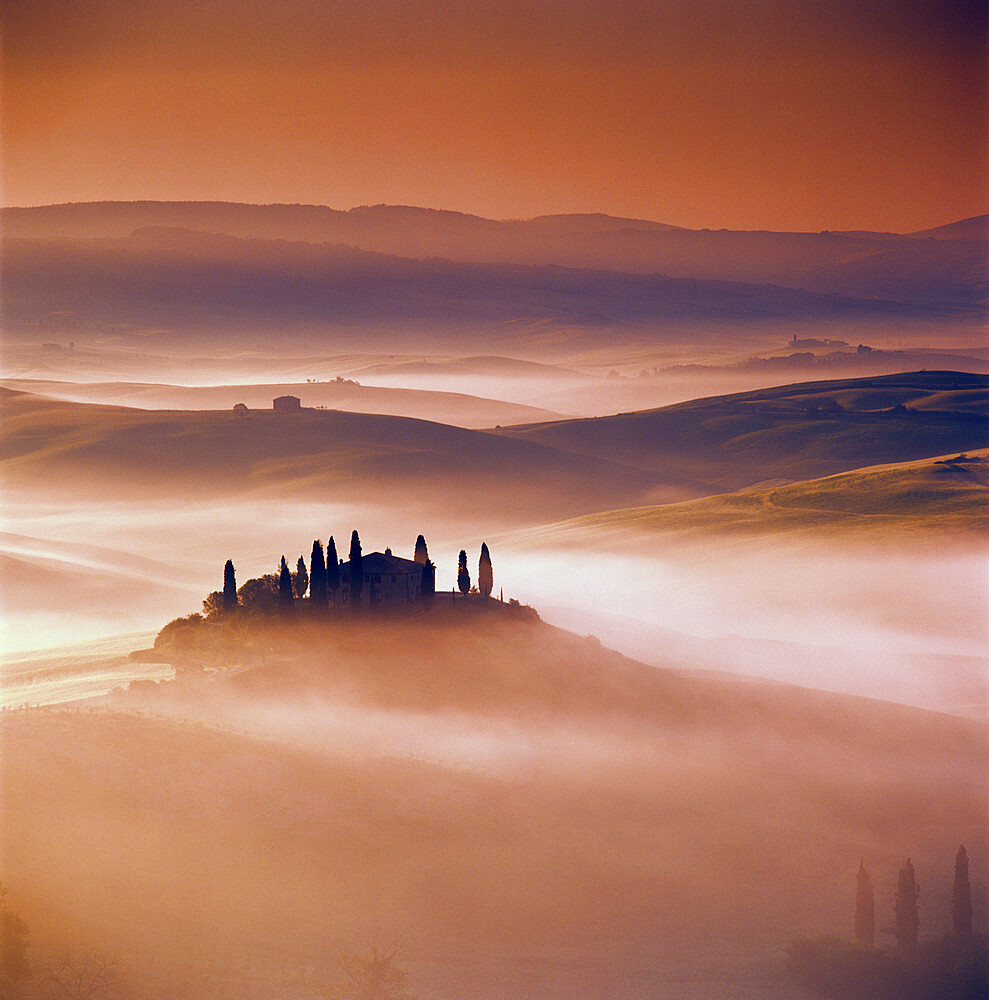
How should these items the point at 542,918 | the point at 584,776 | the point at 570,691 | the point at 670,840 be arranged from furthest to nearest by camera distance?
the point at 570,691 < the point at 584,776 < the point at 670,840 < the point at 542,918

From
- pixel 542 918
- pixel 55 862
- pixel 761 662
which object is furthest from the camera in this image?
pixel 761 662

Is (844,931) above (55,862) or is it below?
below

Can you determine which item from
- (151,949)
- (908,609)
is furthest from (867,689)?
(151,949)

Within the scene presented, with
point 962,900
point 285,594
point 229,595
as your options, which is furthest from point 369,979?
point 229,595

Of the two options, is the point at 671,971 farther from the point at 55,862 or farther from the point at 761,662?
the point at 761,662

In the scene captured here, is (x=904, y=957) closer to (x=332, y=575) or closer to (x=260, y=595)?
(x=332, y=575)

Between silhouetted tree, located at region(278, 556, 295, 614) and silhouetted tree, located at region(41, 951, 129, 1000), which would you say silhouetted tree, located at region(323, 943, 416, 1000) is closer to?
silhouetted tree, located at region(41, 951, 129, 1000)

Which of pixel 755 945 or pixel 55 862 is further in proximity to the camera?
pixel 755 945
